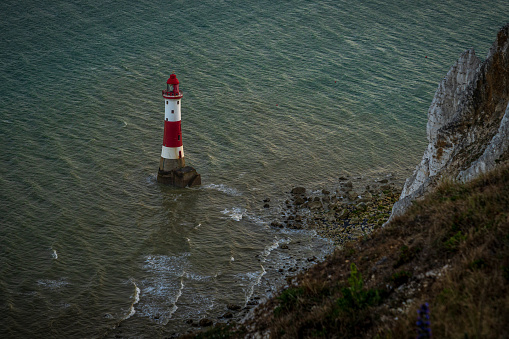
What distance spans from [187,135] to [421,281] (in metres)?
33.5

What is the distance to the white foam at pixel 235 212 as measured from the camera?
3161cm

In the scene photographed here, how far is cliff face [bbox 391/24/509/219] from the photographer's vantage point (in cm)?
1983

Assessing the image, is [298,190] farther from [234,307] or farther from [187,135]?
[234,307]

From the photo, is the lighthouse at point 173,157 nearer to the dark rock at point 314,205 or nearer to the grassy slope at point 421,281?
the dark rock at point 314,205

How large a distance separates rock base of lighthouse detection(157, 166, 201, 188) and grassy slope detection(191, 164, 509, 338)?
20625 mm

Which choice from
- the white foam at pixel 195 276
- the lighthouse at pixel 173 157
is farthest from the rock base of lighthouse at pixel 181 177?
the white foam at pixel 195 276

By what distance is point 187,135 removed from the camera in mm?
43469

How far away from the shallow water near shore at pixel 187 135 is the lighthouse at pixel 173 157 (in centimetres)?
100

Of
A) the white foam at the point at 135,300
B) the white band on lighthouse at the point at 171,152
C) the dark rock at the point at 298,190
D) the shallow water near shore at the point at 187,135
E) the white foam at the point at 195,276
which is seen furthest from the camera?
the white band on lighthouse at the point at 171,152

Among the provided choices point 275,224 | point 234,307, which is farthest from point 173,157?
point 234,307

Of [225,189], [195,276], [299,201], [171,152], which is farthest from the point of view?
[171,152]

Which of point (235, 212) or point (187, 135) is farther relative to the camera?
point (187, 135)

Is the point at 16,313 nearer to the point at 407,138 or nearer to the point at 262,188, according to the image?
the point at 262,188

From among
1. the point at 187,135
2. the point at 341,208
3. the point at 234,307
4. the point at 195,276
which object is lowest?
Answer: the point at 187,135
